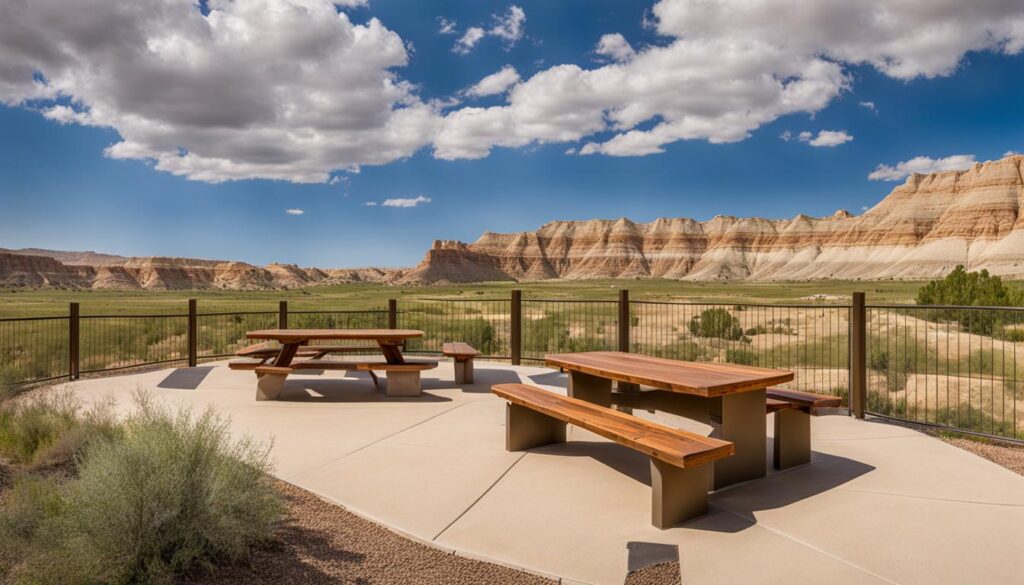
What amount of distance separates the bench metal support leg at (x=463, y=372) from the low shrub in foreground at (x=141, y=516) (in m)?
5.89

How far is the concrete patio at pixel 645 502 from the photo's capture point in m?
3.49

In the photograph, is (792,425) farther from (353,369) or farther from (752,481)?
(353,369)

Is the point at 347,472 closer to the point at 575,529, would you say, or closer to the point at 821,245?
the point at 575,529

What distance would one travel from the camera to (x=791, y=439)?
5270 millimetres

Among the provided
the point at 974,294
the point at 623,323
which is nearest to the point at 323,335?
the point at 623,323

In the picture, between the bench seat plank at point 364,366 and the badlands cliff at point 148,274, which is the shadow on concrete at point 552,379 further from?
the badlands cliff at point 148,274

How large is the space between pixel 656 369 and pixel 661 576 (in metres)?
2.56

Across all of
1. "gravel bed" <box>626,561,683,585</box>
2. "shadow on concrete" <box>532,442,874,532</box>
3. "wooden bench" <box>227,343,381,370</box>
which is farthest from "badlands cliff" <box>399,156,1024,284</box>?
"gravel bed" <box>626,561,683,585</box>

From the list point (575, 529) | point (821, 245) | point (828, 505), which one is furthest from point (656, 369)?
point (821, 245)

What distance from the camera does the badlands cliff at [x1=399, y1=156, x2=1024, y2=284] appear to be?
12736 cm

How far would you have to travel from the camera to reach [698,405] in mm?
5527

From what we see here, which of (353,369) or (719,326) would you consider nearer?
(353,369)

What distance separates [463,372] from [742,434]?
5.48m

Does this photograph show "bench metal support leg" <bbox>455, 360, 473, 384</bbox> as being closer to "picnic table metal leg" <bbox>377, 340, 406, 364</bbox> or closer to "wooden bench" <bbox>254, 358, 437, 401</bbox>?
"wooden bench" <bbox>254, 358, 437, 401</bbox>
